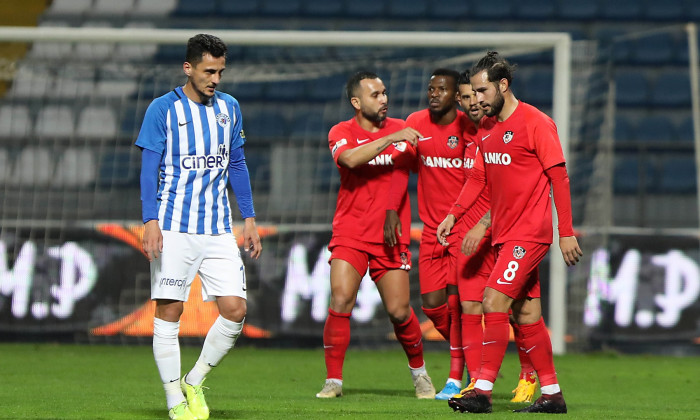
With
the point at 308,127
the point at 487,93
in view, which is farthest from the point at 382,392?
the point at 308,127

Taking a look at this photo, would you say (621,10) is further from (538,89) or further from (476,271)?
(476,271)

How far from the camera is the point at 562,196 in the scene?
5023mm

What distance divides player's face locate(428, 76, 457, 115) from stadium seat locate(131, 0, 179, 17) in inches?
401

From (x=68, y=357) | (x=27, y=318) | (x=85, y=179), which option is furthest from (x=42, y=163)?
(x=68, y=357)

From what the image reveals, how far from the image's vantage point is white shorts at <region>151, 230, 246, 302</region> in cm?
477

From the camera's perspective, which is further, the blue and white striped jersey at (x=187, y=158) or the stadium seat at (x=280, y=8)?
the stadium seat at (x=280, y=8)

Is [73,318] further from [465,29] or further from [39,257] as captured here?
[465,29]

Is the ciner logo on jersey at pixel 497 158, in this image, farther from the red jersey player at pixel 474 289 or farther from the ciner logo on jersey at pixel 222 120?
the ciner logo on jersey at pixel 222 120

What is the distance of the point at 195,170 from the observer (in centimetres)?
486

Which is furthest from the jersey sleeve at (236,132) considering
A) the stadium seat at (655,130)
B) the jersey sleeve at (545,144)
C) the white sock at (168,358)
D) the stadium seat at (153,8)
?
the stadium seat at (153,8)

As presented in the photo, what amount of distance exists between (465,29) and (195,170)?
11.2 m

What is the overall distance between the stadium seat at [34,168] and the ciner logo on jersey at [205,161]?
232 inches

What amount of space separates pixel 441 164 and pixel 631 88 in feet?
30.2

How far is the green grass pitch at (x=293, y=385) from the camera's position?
17.0 feet
